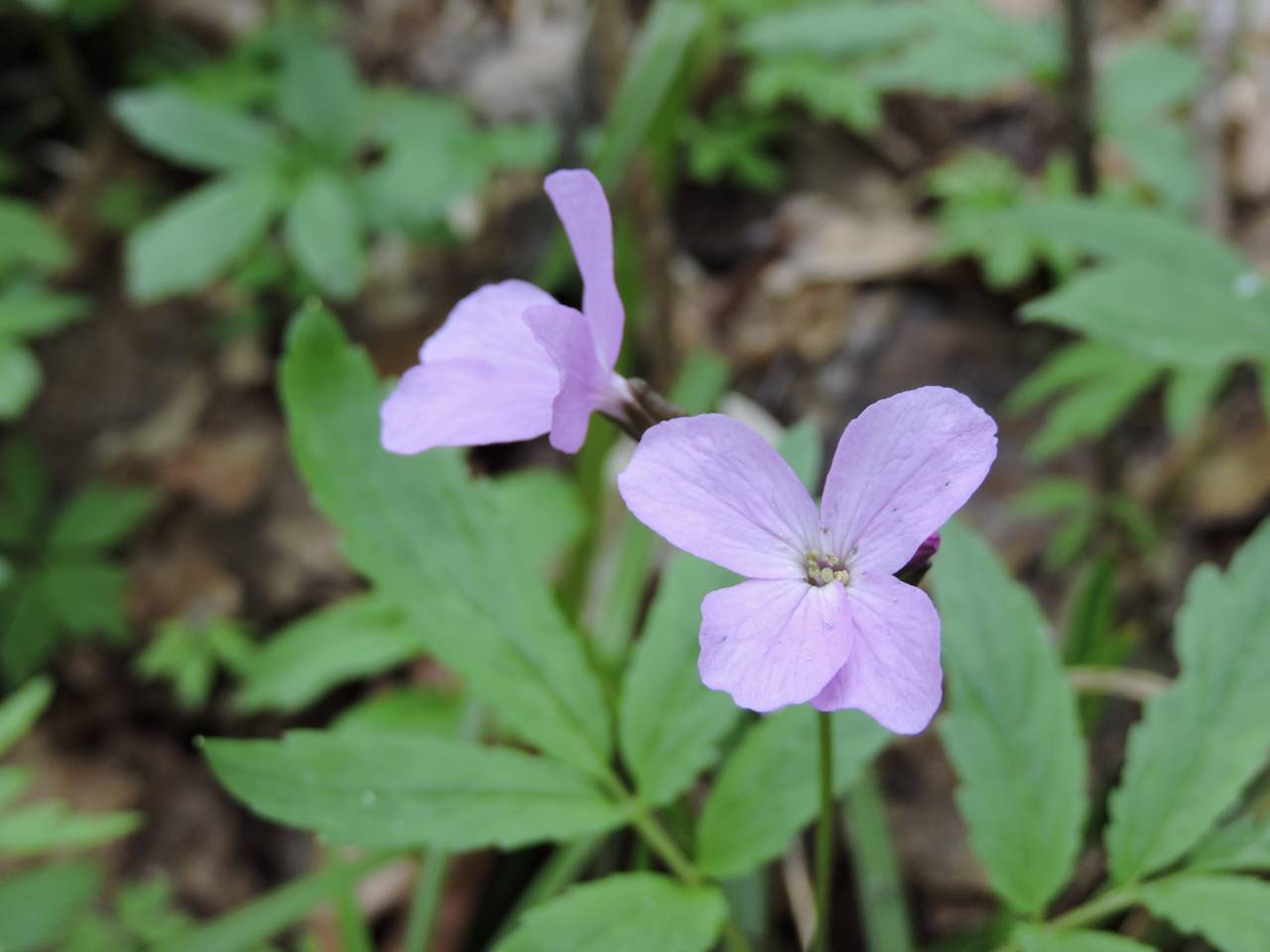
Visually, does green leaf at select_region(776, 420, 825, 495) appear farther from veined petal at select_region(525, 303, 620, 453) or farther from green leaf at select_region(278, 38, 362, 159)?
green leaf at select_region(278, 38, 362, 159)

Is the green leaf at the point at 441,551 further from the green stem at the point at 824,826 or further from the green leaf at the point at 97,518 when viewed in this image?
the green leaf at the point at 97,518

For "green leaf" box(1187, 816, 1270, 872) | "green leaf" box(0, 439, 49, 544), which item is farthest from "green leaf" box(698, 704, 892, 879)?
"green leaf" box(0, 439, 49, 544)

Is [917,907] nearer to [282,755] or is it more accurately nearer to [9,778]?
[282,755]

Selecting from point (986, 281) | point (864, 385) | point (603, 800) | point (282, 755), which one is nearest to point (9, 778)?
point (282, 755)

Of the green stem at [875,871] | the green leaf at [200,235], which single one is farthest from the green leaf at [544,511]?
the green leaf at [200,235]

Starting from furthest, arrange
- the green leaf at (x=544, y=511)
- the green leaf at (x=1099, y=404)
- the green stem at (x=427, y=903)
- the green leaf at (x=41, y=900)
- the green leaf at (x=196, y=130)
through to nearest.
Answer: the green leaf at (x=196, y=130) < the green leaf at (x=544, y=511) < the green leaf at (x=1099, y=404) < the green leaf at (x=41, y=900) < the green stem at (x=427, y=903)

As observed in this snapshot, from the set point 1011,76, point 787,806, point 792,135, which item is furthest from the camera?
point 792,135
